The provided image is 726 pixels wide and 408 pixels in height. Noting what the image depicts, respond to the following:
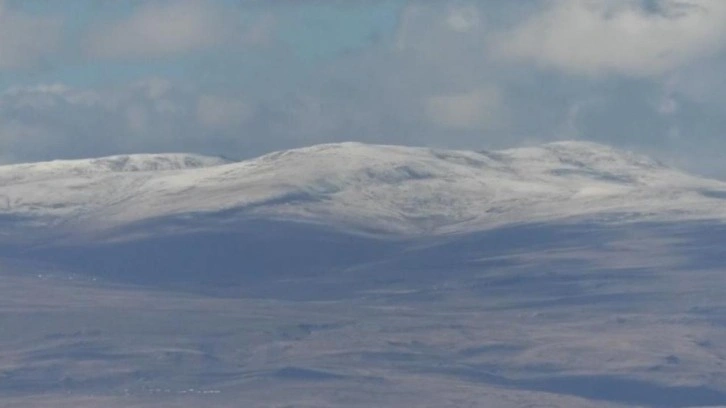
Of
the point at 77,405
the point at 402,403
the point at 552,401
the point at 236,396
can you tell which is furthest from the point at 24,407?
the point at 552,401

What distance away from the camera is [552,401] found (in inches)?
7815

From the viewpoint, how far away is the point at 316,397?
199 metres

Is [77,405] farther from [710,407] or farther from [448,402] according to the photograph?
[710,407]

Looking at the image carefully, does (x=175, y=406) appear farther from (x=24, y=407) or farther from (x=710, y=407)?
(x=710, y=407)

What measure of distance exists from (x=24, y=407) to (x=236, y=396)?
21.1 m

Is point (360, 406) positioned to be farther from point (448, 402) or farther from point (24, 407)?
point (24, 407)

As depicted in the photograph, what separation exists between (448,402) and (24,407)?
1631 inches

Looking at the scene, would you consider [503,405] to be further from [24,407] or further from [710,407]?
[24,407]

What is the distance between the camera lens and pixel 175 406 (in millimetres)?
192875

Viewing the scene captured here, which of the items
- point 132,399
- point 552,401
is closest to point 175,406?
point 132,399

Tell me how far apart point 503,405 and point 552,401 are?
6.37m

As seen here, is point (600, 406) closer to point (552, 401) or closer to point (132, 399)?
point (552, 401)

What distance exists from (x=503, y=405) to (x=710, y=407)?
66.8 feet

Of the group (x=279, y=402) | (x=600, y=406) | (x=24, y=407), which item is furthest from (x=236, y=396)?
(x=600, y=406)
